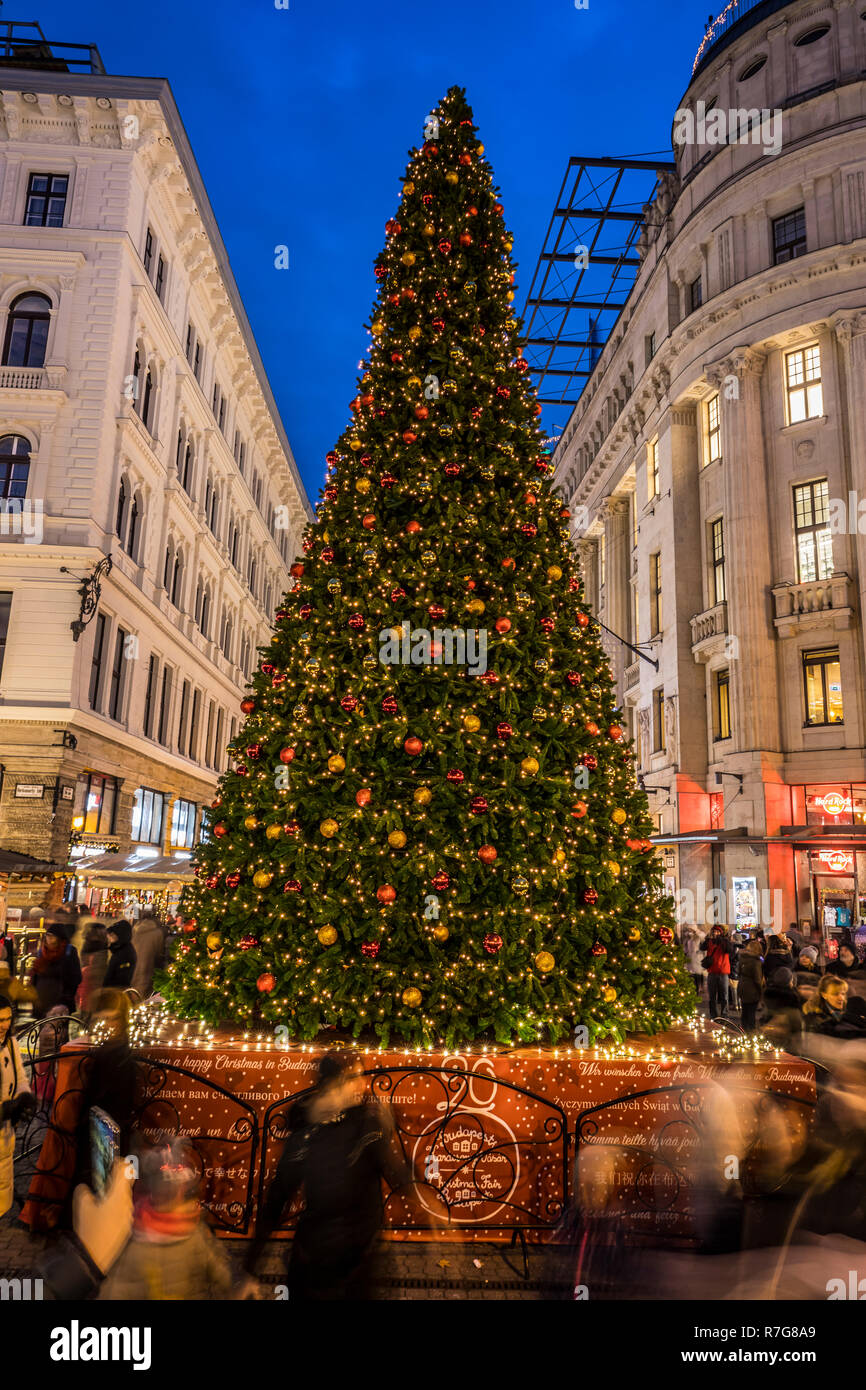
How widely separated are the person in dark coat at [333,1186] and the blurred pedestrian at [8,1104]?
175cm

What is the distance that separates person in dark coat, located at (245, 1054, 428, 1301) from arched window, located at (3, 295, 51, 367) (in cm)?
2382

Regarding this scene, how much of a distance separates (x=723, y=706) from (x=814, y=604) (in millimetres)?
4564

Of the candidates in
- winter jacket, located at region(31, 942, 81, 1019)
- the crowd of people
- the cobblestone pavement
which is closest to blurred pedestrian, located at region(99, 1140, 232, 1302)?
the cobblestone pavement

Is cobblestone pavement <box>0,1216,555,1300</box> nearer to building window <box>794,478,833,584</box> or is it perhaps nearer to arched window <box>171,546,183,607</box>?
building window <box>794,478,833,584</box>

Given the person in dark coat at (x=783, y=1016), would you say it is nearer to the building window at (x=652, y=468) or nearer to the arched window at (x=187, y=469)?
the building window at (x=652, y=468)

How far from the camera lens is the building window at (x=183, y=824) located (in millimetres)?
30906

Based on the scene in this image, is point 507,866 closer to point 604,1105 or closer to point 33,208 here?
point 604,1105

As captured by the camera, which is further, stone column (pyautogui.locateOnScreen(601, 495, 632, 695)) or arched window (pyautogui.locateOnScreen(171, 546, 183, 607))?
stone column (pyautogui.locateOnScreen(601, 495, 632, 695))

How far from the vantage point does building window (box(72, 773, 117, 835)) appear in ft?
70.7

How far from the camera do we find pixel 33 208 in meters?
23.7

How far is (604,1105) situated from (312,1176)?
233 centimetres

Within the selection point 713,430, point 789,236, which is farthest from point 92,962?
point 789,236

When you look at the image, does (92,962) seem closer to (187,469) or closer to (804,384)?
(187,469)

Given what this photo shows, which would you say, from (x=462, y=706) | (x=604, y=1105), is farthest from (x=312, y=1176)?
(x=462, y=706)
